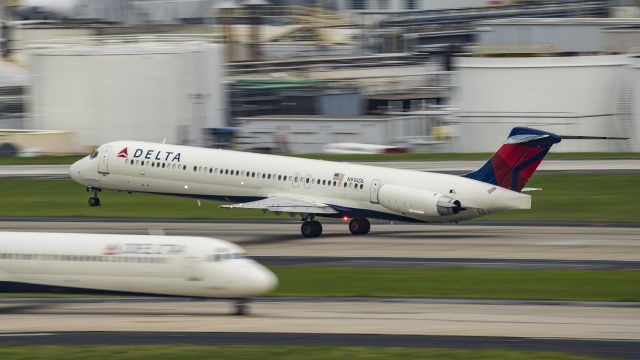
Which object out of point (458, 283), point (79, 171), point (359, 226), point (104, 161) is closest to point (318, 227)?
point (359, 226)

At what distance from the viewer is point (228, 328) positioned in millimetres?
33844

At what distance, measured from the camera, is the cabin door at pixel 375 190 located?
55.4 metres

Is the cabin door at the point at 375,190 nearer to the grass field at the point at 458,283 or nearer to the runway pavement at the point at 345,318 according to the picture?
the grass field at the point at 458,283

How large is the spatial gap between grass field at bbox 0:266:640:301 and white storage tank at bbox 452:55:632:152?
182ft

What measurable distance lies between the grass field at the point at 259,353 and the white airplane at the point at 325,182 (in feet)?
77.1

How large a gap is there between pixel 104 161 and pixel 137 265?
88.2ft

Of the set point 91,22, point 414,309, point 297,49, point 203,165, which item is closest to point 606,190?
point 203,165

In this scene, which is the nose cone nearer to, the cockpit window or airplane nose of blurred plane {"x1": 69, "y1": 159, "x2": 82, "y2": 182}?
airplane nose of blurred plane {"x1": 69, "y1": 159, "x2": 82, "y2": 182}

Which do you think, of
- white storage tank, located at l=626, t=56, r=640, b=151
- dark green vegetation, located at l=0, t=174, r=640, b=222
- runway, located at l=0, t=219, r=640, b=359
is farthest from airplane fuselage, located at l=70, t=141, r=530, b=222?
white storage tank, located at l=626, t=56, r=640, b=151

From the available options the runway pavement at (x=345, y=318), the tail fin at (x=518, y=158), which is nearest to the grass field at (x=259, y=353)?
the runway pavement at (x=345, y=318)

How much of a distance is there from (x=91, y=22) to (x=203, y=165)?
279 ft

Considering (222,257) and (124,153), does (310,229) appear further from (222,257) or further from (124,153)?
(222,257)

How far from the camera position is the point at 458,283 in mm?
42781

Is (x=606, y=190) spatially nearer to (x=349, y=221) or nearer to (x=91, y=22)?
(x=349, y=221)
